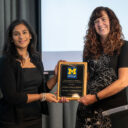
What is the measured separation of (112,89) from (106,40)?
0.37 metres

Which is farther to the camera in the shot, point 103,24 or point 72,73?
point 72,73

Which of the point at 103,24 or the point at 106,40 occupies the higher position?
the point at 103,24

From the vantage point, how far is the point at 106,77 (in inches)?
60.4

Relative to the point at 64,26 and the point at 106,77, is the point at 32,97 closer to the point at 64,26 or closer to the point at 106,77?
the point at 106,77

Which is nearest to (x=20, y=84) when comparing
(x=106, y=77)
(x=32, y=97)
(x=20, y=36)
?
(x=32, y=97)

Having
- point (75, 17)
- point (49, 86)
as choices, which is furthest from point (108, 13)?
point (75, 17)

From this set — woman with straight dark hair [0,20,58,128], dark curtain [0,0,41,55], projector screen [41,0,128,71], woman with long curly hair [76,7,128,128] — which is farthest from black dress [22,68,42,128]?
projector screen [41,0,128,71]

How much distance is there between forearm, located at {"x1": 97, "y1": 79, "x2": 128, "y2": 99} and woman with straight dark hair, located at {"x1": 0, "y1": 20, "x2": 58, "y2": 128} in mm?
403

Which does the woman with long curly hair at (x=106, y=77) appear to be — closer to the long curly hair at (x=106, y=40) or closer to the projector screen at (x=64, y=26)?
the long curly hair at (x=106, y=40)

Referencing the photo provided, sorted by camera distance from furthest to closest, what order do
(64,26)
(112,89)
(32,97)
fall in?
(64,26), (32,97), (112,89)

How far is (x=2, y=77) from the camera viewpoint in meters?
1.55

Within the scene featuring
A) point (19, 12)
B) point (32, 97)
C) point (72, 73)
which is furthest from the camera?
point (19, 12)

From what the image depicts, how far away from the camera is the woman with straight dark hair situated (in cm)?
155

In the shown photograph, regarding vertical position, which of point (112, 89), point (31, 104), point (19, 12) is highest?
point (19, 12)
